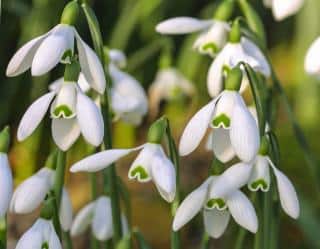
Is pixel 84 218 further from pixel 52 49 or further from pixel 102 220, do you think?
pixel 52 49

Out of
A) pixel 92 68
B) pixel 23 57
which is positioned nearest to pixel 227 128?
pixel 92 68

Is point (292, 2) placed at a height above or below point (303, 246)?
above

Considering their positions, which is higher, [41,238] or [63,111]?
[63,111]

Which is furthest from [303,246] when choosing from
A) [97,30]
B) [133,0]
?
[133,0]

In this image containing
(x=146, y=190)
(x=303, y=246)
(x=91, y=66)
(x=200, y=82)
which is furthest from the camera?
(x=200, y=82)

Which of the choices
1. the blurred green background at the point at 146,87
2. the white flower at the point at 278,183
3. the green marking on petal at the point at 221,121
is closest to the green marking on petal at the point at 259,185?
Result: the white flower at the point at 278,183

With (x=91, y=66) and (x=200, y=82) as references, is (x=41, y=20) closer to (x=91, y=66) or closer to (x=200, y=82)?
(x=200, y=82)
